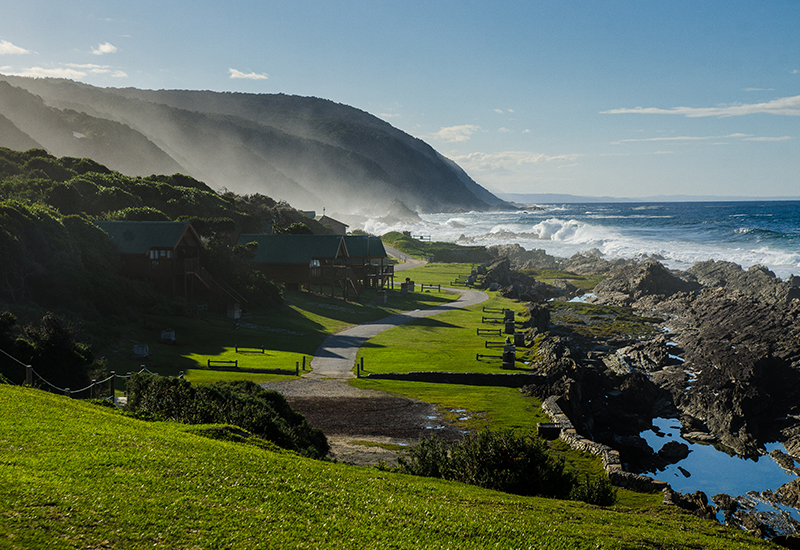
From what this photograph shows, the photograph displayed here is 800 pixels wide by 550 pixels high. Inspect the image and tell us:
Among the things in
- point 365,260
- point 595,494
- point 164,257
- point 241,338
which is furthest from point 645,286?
point 595,494

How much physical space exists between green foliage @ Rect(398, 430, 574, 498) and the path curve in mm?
16664

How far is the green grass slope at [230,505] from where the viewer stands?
A: 327 inches

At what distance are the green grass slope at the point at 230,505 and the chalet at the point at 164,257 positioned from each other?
3353 centimetres

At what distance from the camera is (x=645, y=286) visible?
68.2 meters

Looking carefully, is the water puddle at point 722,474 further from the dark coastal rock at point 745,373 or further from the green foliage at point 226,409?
the green foliage at point 226,409

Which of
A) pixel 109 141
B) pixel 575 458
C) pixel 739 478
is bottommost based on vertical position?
pixel 739 478

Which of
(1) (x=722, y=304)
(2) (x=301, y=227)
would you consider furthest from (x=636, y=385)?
(2) (x=301, y=227)

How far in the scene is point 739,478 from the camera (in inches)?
930

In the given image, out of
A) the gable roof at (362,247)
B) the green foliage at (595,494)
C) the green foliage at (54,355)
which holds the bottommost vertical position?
the green foliage at (595,494)

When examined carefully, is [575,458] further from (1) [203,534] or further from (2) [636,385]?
(1) [203,534]

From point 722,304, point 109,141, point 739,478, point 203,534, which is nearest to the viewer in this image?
point 203,534

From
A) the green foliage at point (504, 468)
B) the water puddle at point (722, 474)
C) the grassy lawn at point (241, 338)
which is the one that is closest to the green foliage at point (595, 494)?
the green foliage at point (504, 468)

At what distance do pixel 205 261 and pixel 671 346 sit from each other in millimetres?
40170

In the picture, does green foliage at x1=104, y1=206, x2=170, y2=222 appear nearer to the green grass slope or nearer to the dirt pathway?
the dirt pathway
